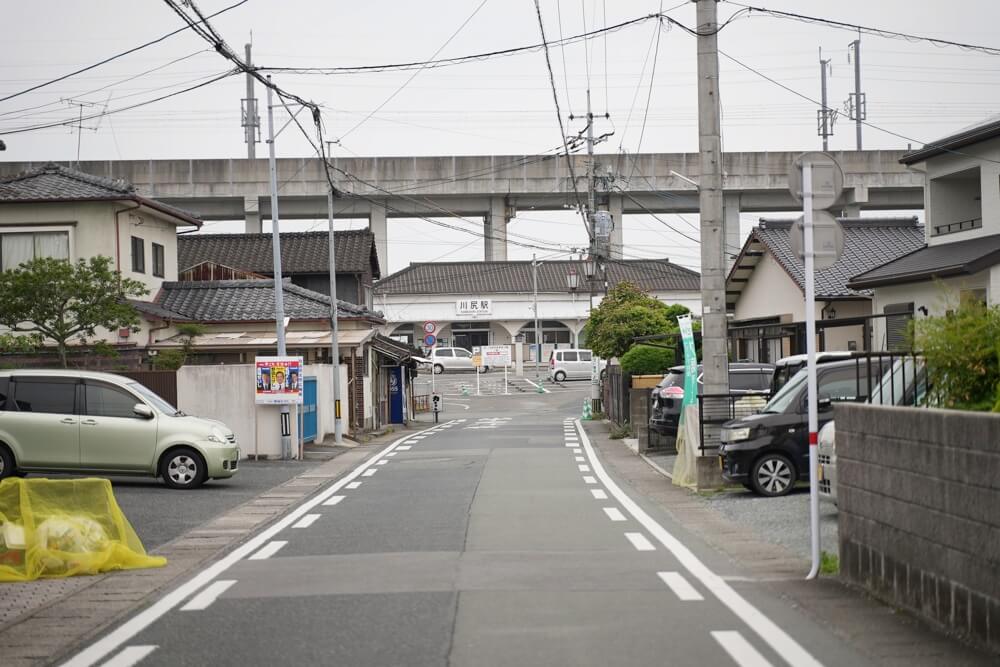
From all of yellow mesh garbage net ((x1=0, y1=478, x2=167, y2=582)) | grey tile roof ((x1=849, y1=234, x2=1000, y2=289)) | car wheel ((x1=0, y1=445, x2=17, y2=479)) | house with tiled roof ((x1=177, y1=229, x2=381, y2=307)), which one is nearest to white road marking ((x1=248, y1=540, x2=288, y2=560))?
yellow mesh garbage net ((x1=0, y1=478, x2=167, y2=582))

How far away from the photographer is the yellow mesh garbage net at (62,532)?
920 centimetres

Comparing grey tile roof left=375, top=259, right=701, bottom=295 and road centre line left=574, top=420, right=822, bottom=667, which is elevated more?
grey tile roof left=375, top=259, right=701, bottom=295

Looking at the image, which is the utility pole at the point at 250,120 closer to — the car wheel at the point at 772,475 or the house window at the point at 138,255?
the house window at the point at 138,255

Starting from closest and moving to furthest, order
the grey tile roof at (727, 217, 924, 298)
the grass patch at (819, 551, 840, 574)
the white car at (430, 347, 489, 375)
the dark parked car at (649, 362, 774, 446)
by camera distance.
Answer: the grass patch at (819, 551, 840, 574), the dark parked car at (649, 362, 774, 446), the grey tile roof at (727, 217, 924, 298), the white car at (430, 347, 489, 375)

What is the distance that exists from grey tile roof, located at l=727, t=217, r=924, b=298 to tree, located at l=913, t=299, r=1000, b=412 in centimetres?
2248

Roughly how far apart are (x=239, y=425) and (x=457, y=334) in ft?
153

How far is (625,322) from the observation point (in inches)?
1431

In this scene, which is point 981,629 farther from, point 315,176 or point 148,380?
point 315,176

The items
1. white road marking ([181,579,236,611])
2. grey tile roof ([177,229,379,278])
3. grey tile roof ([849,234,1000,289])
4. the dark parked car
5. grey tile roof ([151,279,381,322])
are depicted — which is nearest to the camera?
white road marking ([181,579,236,611])

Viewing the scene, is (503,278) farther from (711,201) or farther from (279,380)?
(711,201)

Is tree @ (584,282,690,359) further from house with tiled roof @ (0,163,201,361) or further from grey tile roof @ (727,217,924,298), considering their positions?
house with tiled roof @ (0,163,201,361)

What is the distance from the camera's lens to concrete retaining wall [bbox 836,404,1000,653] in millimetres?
5777

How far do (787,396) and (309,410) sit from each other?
46.8ft

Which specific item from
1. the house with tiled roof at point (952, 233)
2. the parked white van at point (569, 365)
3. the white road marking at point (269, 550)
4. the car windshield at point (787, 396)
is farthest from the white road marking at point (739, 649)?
the parked white van at point (569, 365)
